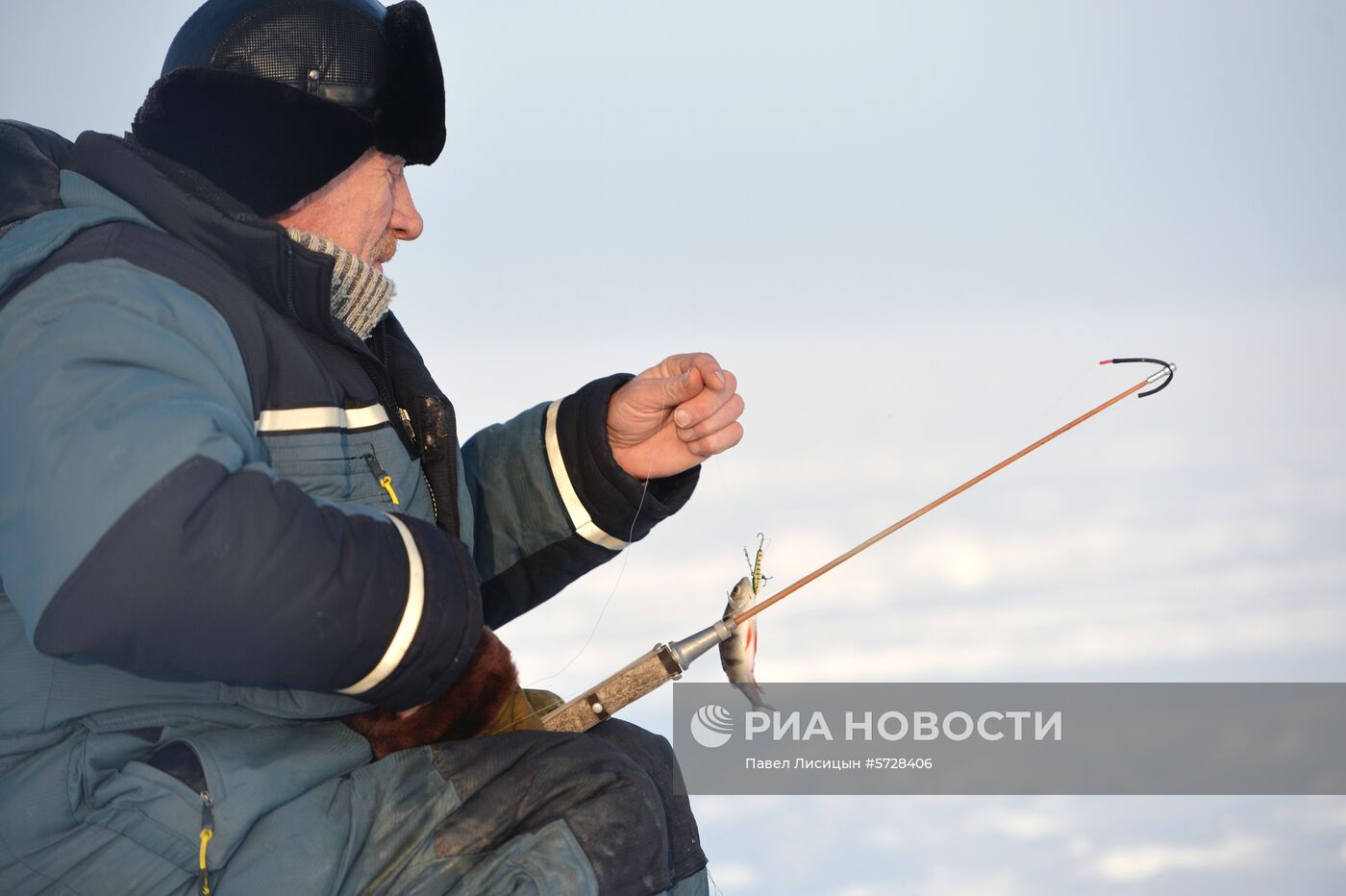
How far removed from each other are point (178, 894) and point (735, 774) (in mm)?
1431

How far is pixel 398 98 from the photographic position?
2.00m

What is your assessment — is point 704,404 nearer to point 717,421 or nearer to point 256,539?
point 717,421

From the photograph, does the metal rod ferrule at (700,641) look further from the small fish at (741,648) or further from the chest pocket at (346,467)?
the chest pocket at (346,467)

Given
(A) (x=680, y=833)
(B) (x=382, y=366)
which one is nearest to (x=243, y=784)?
(A) (x=680, y=833)

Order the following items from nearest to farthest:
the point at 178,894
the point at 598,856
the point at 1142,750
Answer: the point at 178,894 < the point at 598,856 < the point at 1142,750

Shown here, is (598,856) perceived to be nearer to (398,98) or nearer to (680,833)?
(680,833)

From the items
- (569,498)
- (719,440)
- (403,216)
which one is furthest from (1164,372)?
(403,216)

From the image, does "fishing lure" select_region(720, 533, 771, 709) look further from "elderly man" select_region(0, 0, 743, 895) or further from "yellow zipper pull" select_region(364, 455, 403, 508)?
"yellow zipper pull" select_region(364, 455, 403, 508)

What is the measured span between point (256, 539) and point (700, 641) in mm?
810

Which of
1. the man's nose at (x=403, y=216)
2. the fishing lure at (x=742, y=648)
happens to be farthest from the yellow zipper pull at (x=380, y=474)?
the fishing lure at (x=742, y=648)

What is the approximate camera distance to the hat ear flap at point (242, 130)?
1837 millimetres

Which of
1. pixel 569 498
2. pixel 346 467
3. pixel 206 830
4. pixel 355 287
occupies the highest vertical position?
pixel 355 287

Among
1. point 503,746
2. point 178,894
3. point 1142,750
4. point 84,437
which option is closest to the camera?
point 84,437

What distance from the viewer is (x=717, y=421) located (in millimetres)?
2324
